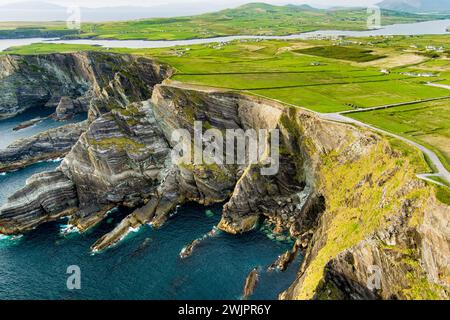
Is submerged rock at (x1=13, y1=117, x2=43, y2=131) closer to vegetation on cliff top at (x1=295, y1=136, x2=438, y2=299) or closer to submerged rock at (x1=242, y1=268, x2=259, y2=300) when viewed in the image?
submerged rock at (x1=242, y1=268, x2=259, y2=300)

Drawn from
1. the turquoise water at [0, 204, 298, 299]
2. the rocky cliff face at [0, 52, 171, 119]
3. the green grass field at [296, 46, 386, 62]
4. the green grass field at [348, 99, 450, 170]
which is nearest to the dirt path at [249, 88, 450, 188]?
the green grass field at [348, 99, 450, 170]

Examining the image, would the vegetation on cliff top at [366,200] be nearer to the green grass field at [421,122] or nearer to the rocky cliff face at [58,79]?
the green grass field at [421,122]

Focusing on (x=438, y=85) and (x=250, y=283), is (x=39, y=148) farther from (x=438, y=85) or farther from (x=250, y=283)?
(x=438, y=85)

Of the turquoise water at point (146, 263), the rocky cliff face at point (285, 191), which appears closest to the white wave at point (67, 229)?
the turquoise water at point (146, 263)

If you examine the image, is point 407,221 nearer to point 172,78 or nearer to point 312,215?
point 312,215

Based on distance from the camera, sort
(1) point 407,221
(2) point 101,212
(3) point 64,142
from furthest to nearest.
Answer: (3) point 64,142 → (2) point 101,212 → (1) point 407,221
